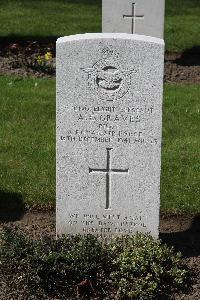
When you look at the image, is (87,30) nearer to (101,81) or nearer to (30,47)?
(30,47)

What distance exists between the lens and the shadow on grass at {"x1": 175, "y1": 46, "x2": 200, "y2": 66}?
1233 cm

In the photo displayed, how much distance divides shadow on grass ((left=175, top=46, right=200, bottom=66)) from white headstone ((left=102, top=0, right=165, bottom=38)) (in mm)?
917

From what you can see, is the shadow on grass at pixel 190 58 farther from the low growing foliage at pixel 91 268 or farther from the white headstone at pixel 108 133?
the low growing foliage at pixel 91 268

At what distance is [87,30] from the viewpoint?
48.1 feet

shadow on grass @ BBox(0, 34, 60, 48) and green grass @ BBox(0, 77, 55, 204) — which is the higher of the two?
shadow on grass @ BBox(0, 34, 60, 48)

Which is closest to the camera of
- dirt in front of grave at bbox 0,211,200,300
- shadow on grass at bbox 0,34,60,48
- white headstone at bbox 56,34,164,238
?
white headstone at bbox 56,34,164,238

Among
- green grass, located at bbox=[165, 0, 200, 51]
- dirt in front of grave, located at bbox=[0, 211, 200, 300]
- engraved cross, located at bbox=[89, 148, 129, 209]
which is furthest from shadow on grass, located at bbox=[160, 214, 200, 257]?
green grass, located at bbox=[165, 0, 200, 51]

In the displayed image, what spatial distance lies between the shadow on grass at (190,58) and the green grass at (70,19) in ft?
0.56

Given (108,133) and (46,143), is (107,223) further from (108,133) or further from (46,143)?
(46,143)

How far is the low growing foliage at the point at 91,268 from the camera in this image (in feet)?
16.3

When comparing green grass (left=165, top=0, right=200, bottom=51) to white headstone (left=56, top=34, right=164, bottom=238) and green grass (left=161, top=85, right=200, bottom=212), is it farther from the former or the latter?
white headstone (left=56, top=34, right=164, bottom=238)

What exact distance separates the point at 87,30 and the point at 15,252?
10118 mm

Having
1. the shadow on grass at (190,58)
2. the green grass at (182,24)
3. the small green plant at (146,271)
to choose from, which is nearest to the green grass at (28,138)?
the small green plant at (146,271)

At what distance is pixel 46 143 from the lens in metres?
8.07
